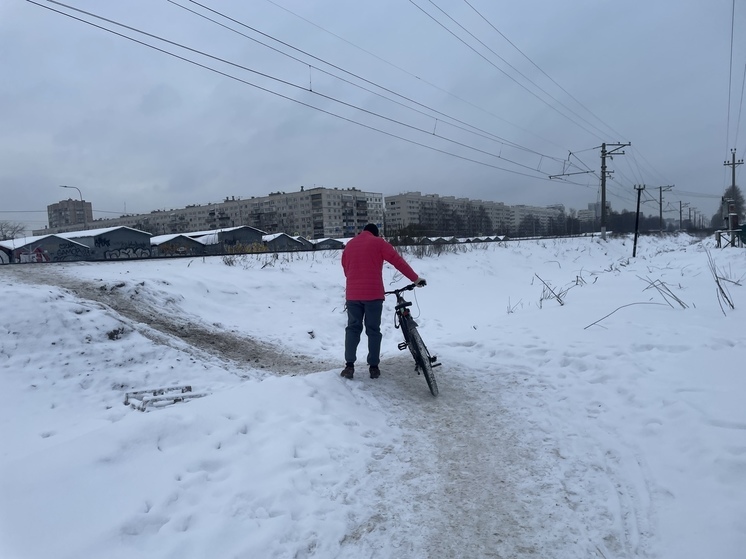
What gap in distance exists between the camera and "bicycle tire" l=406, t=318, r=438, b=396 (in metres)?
5.19

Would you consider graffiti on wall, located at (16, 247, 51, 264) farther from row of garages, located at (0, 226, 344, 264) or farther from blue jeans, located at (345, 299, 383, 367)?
blue jeans, located at (345, 299, 383, 367)

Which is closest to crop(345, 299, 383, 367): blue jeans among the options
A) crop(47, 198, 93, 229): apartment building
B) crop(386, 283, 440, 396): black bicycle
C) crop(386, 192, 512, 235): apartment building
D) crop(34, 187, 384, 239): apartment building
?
crop(386, 283, 440, 396): black bicycle

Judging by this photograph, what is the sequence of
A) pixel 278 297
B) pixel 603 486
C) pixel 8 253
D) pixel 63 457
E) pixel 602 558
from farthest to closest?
pixel 8 253
pixel 278 297
pixel 603 486
pixel 63 457
pixel 602 558

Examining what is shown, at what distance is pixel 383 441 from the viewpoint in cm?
409

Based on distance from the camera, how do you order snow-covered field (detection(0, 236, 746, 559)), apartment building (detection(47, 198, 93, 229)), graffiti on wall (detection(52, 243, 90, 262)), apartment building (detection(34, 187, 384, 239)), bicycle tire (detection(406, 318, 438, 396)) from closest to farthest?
snow-covered field (detection(0, 236, 746, 559)), bicycle tire (detection(406, 318, 438, 396)), graffiti on wall (detection(52, 243, 90, 262)), apartment building (detection(47, 198, 93, 229)), apartment building (detection(34, 187, 384, 239))

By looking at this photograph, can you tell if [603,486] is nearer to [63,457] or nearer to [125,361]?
[63,457]

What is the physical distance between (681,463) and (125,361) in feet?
20.7

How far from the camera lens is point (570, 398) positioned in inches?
191

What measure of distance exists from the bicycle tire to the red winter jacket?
0.55 meters

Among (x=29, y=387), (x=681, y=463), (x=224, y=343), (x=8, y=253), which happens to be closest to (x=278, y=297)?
(x=224, y=343)

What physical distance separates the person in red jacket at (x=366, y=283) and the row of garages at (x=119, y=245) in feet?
54.8

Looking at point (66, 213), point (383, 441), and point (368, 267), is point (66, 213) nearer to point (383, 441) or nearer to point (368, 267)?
point (368, 267)

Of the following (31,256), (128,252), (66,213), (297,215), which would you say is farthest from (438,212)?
(31,256)

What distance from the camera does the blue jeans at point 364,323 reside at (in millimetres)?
5320
